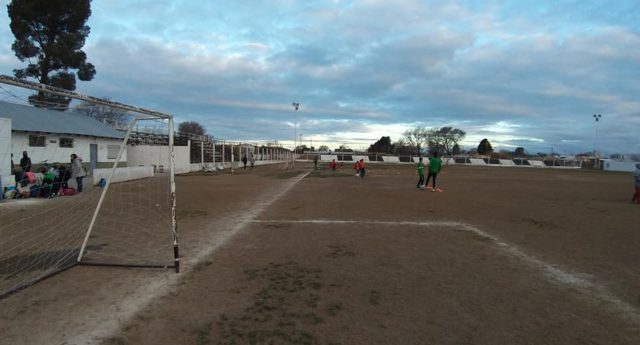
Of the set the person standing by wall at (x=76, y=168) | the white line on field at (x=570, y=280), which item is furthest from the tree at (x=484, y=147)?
the white line on field at (x=570, y=280)

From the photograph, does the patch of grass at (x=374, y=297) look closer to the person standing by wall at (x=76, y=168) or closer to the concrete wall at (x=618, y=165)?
the person standing by wall at (x=76, y=168)

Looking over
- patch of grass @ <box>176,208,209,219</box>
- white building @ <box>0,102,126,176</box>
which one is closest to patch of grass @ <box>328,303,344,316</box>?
patch of grass @ <box>176,208,209,219</box>

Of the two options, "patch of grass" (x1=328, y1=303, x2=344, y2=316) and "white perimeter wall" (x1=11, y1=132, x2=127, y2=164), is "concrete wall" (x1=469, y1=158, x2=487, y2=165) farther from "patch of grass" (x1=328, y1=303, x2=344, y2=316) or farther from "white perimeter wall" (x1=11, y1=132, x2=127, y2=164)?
"patch of grass" (x1=328, y1=303, x2=344, y2=316)

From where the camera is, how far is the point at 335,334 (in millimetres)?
3898

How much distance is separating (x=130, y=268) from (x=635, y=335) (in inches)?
226

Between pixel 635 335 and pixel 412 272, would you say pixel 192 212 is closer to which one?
pixel 412 272

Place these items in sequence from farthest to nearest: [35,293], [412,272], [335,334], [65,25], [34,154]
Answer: [65,25]
[34,154]
[412,272]
[35,293]
[335,334]

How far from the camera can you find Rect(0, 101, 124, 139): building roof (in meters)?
22.7

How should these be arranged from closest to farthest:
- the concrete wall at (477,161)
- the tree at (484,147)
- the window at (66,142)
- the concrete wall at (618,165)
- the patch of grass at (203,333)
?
1. the patch of grass at (203,333)
2. the window at (66,142)
3. the concrete wall at (618,165)
4. the concrete wall at (477,161)
5. the tree at (484,147)

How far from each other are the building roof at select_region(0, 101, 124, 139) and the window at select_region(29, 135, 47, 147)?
39 cm

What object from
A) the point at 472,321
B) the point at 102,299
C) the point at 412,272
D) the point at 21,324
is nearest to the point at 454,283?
the point at 412,272

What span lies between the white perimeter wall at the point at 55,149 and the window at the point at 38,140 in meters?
0.14

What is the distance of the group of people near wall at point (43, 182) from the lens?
46.6ft

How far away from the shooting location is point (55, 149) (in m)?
24.9
